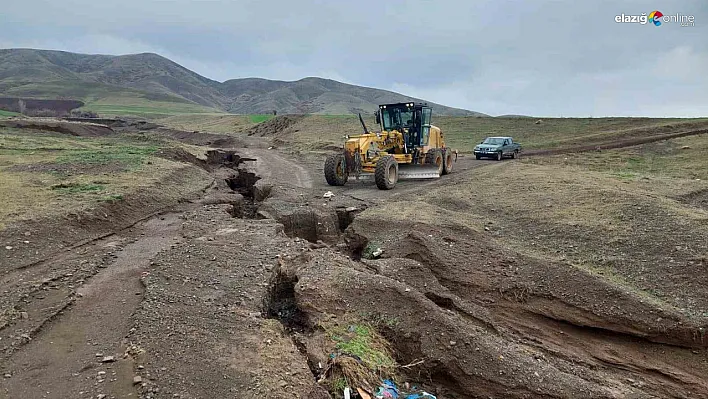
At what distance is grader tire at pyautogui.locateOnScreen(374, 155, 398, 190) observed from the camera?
14.9m

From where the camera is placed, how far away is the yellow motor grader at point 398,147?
16.0m

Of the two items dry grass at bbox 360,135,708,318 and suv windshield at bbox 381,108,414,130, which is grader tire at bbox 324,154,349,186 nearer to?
suv windshield at bbox 381,108,414,130

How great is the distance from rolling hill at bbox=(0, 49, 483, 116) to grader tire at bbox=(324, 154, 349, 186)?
77.0 meters

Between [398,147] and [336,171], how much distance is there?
10.0 feet

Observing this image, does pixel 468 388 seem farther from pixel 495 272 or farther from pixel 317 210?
pixel 317 210

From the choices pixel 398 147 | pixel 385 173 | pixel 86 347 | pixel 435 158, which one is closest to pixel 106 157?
pixel 385 173

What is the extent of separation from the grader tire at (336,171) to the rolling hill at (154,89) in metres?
77.0

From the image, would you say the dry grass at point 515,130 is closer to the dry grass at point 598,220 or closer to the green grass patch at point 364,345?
the dry grass at point 598,220

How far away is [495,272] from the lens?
8.34m

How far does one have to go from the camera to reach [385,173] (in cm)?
1484

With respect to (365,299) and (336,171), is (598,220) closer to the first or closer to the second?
(365,299)

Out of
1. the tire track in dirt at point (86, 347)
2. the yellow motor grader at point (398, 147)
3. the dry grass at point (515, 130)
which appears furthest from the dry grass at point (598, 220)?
the dry grass at point (515, 130)

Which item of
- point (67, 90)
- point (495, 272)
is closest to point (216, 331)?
point (495, 272)

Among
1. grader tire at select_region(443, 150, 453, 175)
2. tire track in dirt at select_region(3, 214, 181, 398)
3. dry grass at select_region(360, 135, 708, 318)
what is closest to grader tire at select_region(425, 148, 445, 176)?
grader tire at select_region(443, 150, 453, 175)
